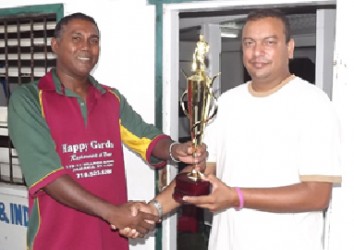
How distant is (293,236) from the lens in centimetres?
226

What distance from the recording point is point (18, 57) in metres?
4.11

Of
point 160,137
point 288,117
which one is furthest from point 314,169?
point 160,137

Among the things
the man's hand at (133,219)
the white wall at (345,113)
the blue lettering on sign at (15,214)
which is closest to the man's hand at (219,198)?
the man's hand at (133,219)

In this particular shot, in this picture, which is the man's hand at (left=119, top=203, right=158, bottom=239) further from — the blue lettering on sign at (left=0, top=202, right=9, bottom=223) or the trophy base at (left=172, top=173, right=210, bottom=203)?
the blue lettering on sign at (left=0, top=202, right=9, bottom=223)

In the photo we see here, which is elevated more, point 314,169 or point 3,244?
point 314,169

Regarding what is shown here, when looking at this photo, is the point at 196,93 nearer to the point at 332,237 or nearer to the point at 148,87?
the point at 148,87

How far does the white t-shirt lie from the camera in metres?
2.20

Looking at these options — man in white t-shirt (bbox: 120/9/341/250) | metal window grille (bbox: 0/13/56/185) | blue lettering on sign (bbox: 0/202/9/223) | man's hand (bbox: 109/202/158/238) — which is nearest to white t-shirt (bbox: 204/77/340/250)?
man in white t-shirt (bbox: 120/9/341/250)

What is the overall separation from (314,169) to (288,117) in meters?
0.27

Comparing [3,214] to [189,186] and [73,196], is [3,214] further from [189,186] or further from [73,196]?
[189,186]

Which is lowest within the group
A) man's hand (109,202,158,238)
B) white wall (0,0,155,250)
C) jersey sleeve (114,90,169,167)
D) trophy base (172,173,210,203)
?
man's hand (109,202,158,238)

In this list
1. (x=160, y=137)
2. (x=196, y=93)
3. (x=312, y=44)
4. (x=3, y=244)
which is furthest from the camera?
(x=312, y=44)

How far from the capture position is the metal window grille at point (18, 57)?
12.8 ft

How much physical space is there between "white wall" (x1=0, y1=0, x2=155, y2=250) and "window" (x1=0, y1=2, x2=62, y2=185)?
38 centimetres
